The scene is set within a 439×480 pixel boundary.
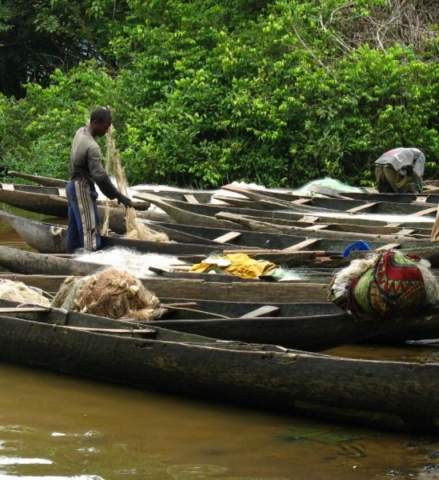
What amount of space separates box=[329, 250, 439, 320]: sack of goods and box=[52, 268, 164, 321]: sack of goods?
134 centimetres

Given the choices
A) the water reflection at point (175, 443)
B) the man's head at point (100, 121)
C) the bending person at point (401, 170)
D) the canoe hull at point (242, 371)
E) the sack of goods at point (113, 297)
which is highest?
the man's head at point (100, 121)

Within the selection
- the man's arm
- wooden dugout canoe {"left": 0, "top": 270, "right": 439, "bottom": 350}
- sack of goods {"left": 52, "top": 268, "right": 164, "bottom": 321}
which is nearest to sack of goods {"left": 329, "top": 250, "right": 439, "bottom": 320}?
wooden dugout canoe {"left": 0, "top": 270, "right": 439, "bottom": 350}

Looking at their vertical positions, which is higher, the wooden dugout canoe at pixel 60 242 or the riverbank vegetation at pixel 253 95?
the riverbank vegetation at pixel 253 95

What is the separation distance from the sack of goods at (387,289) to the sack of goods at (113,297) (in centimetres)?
134

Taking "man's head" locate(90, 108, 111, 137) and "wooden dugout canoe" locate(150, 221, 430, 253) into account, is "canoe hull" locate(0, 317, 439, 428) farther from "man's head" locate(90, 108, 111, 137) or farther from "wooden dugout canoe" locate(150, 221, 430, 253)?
"wooden dugout canoe" locate(150, 221, 430, 253)

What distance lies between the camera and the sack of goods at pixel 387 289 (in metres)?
6.07

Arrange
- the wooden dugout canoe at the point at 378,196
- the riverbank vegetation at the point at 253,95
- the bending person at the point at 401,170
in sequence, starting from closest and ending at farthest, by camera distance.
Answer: the wooden dugout canoe at the point at 378,196 → the bending person at the point at 401,170 → the riverbank vegetation at the point at 253,95

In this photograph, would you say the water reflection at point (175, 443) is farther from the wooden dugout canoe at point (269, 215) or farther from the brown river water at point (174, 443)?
the wooden dugout canoe at point (269, 215)

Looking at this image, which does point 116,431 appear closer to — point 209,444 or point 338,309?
point 209,444

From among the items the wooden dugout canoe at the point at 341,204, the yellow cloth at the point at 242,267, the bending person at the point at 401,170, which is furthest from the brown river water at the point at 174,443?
the bending person at the point at 401,170

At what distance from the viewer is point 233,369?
5.96 metres

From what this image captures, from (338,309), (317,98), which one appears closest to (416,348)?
(338,309)

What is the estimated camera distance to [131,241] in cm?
961

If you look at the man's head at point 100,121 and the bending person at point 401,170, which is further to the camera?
the bending person at point 401,170
